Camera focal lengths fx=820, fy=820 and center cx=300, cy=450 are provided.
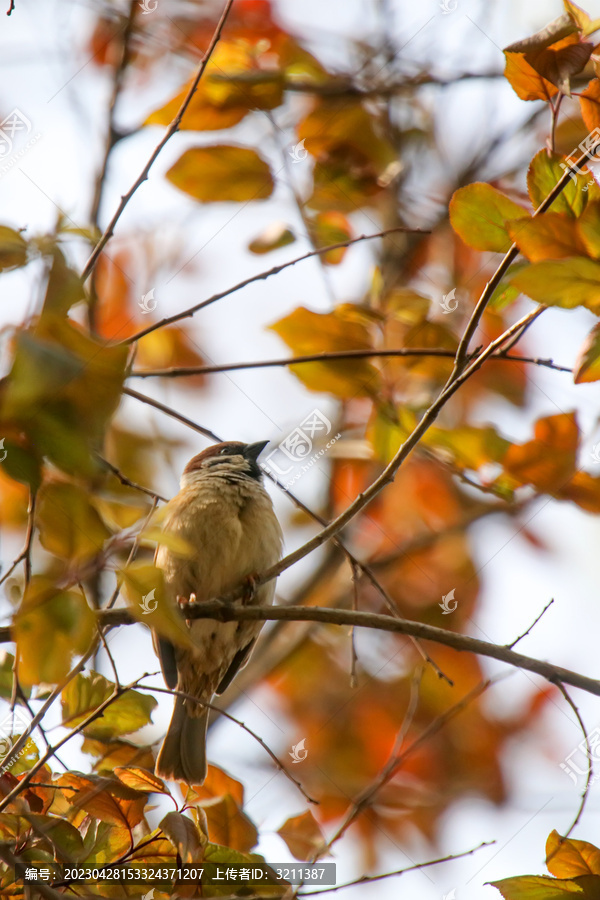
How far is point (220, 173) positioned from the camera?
122 inches

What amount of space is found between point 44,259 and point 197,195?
1649 millimetres

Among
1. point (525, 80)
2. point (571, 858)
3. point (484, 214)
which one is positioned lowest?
point (571, 858)

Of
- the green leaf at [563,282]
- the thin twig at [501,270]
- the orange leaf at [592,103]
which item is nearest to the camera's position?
the green leaf at [563,282]

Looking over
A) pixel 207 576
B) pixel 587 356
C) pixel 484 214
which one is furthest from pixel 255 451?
pixel 587 356

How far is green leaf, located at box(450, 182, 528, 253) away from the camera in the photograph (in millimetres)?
1919

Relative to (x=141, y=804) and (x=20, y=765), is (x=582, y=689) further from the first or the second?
(x=20, y=765)

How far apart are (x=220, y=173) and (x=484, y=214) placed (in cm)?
146

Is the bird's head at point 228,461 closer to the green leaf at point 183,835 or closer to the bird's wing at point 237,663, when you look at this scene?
the bird's wing at point 237,663

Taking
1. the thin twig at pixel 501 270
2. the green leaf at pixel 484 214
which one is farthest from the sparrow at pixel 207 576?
the green leaf at pixel 484 214

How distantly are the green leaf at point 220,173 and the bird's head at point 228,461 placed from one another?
1.33m

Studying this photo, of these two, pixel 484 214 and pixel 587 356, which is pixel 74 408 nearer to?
pixel 587 356

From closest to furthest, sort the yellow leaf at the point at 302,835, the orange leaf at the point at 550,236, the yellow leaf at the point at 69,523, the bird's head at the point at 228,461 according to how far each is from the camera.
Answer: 1. the yellow leaf at the point at 69,523
2. the orange leaf at the point at 550,236
3. the yellow leaf at the point at 302,835
4. the bird's head at the point at 228,461

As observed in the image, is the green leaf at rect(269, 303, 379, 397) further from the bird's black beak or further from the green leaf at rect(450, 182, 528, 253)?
the bird's black beak

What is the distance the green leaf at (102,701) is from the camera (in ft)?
7.57
